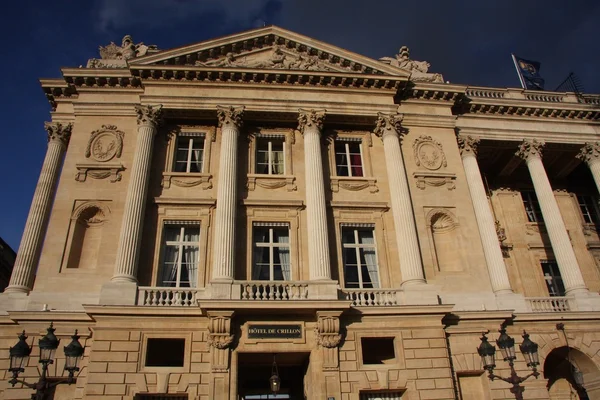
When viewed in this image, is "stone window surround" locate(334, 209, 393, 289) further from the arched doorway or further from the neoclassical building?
the arched doorway

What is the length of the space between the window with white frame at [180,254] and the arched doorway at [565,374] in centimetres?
1438

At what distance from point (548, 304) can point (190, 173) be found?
15.5 metres

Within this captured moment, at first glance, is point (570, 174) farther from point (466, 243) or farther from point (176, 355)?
point (176, 355)

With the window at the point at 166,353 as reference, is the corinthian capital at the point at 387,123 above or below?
above

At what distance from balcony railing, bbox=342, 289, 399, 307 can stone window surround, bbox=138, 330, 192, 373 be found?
18.1 feet

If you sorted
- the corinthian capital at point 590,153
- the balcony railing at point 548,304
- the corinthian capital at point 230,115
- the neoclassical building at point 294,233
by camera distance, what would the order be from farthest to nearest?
the corinthian capital at point 590,153, the corinthian capital at point 230,115, the balcony railing at point 548,304, the neoclassical building at point 294,233

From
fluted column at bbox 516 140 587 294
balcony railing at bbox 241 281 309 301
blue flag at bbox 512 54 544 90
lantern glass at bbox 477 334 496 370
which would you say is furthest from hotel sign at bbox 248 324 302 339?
blue flag at bbox 512 54 544 90

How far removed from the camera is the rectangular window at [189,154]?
2075 centimetres

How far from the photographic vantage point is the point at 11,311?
52.7ft

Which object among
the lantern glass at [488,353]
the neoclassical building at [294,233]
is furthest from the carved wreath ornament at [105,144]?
the lantern glass at [488,353]

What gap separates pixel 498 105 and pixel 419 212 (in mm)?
7880

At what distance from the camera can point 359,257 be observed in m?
19.3

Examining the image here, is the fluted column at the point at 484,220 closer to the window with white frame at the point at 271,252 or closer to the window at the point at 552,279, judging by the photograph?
the window at the point at 552,279

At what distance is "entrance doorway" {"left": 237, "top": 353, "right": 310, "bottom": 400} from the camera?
17391 mm
